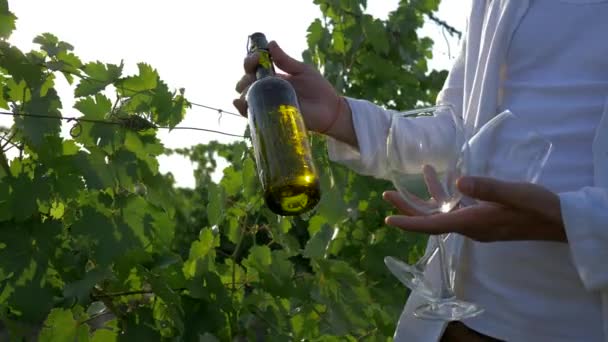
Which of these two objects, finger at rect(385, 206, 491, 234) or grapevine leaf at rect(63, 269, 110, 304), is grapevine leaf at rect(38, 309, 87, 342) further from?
finger at rect(385, 206, 491, 234)

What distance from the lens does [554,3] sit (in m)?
1.98

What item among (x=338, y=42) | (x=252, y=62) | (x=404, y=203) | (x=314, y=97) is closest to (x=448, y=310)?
(x=404, y=203)

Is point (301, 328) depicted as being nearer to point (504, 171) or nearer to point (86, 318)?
point (86, 318)

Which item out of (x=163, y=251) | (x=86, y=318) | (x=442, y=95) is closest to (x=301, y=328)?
(x=163, y=251)

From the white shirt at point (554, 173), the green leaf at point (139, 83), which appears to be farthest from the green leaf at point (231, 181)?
the white shirt at point (554, 173)

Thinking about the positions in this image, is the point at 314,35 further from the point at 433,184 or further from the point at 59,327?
the point at 433,184

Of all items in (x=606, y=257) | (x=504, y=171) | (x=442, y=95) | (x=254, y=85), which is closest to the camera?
(x=606, y=257)

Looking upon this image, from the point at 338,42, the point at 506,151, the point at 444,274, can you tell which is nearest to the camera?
the point at 506,151

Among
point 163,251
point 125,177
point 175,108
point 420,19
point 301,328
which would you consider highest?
point 420,19

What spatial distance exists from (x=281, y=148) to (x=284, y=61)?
25 cm

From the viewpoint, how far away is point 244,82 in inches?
88.6

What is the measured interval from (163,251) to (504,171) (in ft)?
4.56

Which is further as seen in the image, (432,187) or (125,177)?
(125,177)

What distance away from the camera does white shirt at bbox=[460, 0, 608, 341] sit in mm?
1865
